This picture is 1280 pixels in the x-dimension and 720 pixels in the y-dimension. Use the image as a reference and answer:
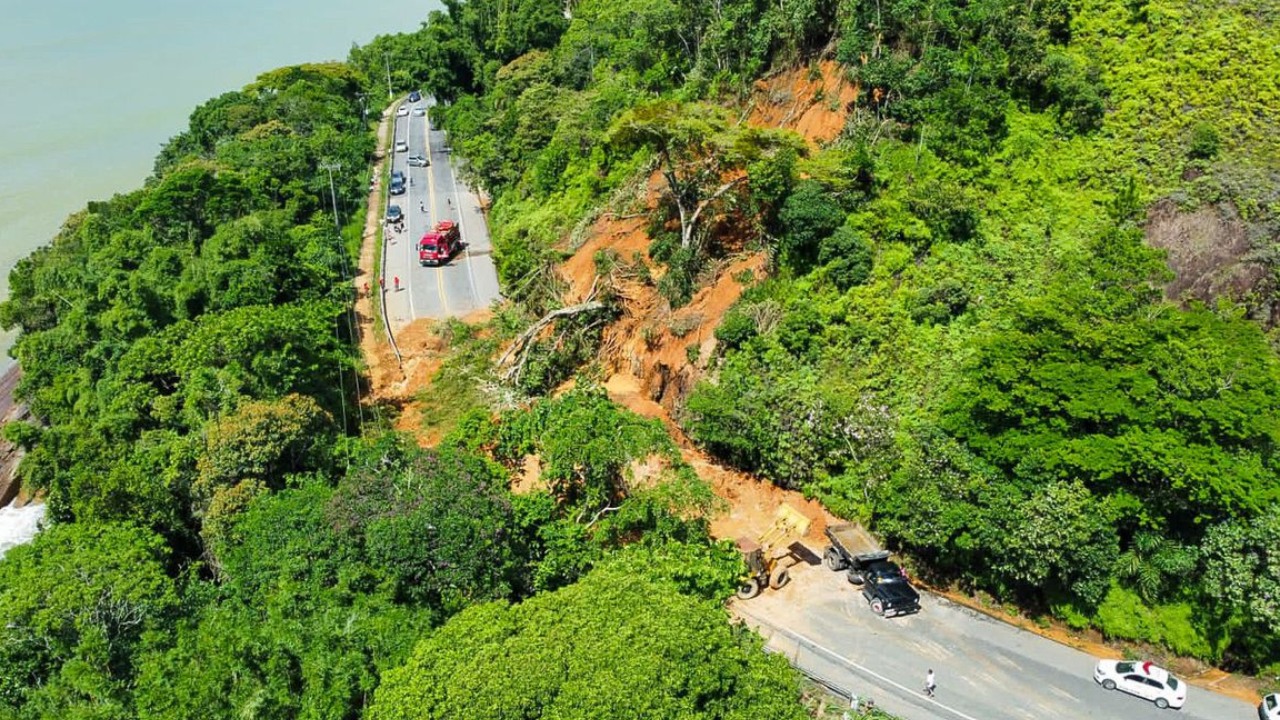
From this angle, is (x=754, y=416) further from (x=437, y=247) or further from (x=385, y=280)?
(x=385, y=280)

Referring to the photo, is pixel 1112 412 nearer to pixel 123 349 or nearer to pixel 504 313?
pixel 504 313

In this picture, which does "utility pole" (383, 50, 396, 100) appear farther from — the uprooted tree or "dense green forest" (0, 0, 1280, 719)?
the uprooted tree

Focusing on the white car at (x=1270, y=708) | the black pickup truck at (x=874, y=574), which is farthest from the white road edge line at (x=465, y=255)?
the white car at (x=1270, y=708)

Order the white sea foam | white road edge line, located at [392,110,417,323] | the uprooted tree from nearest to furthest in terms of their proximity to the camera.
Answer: the white sea foam < the uprooted tree < white road edge line, located at [392,110,417,323]

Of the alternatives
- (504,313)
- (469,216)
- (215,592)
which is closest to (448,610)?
(215,592)

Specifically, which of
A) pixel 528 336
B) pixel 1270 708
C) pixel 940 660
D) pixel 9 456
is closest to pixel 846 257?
pixel 528 336

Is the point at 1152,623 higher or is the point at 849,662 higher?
the point at 849,662

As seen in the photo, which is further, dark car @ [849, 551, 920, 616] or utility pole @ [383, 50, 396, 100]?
utility pole @ [383, 50, 396, 100]

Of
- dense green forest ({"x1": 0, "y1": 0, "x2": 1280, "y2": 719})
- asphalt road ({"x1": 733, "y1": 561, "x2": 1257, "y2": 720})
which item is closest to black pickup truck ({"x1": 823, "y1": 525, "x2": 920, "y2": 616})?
asphalt road ({"x1": 733, "y1": 561, "x2": 1257, "y2": 720})
